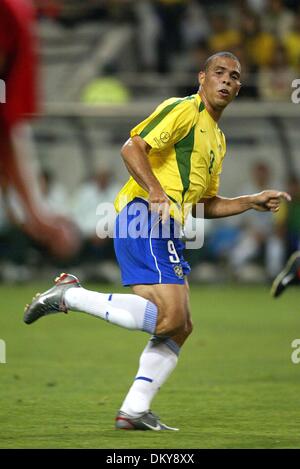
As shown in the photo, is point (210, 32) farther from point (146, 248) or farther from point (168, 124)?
point (146, 248)

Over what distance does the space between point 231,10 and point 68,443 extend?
14.4m

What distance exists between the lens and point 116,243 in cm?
596

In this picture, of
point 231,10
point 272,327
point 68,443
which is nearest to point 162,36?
point 231,10

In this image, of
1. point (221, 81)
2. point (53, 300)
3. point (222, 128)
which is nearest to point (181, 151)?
point (221, 81)

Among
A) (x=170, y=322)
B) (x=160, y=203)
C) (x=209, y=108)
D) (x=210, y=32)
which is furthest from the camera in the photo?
(x=210, y=32)

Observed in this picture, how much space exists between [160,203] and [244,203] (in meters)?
0.90

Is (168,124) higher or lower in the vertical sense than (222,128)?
lower

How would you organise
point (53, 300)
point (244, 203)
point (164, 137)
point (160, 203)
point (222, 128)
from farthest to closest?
point (222, 128) → point (244, 203) → point (53, 300) → point (164, 137) → point (160, 203)

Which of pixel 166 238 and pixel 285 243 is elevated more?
pixel 285 243

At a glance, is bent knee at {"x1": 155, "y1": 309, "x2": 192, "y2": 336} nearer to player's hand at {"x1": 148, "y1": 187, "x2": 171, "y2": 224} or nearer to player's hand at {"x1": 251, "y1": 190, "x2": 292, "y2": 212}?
player's hand at {"x1": 148, "y1": 187, "x2": 171, "y2": 224}

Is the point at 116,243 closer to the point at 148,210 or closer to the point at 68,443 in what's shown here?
the point at 148,210

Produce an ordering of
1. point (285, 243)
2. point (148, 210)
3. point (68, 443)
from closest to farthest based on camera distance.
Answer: point (68, 443)
point (148, 210)
point (285, 243)

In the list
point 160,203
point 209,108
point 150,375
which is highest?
point 209,108

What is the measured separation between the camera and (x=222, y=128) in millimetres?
16875
